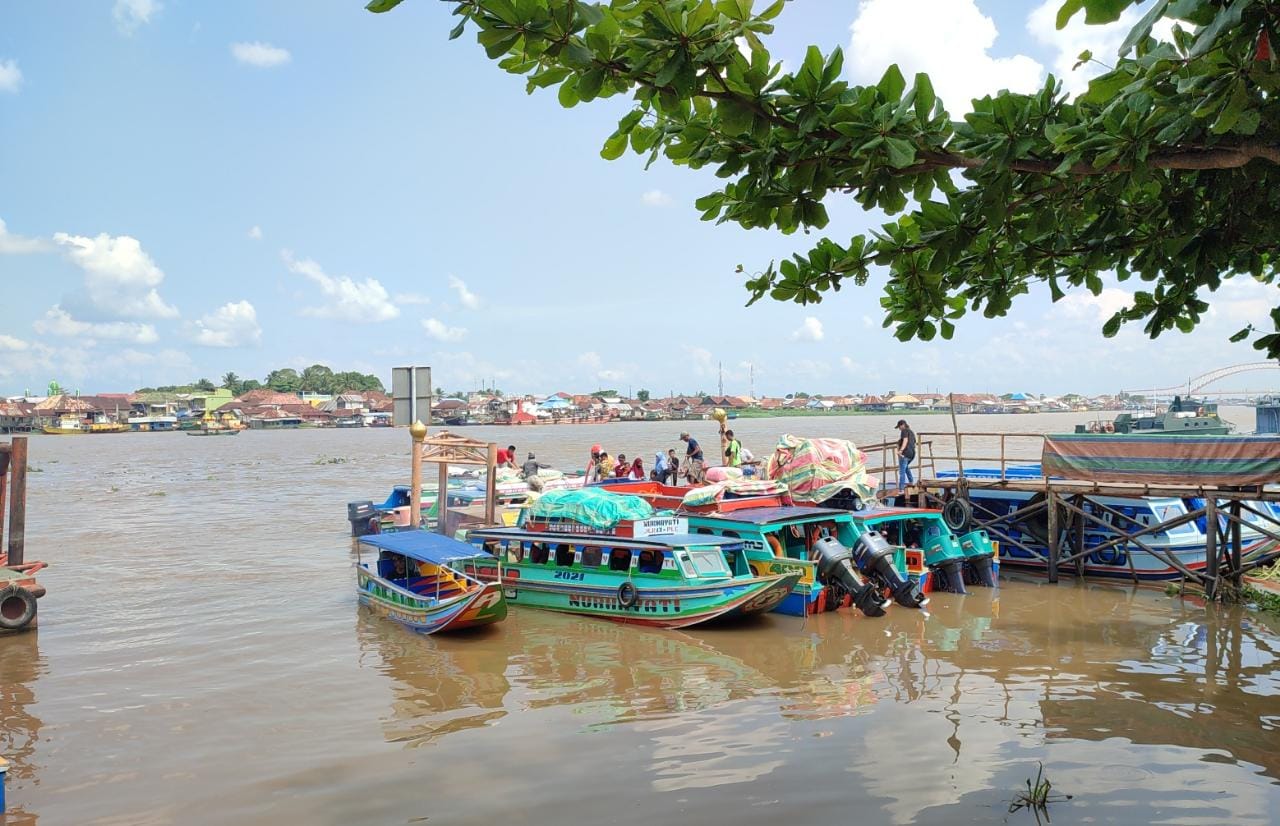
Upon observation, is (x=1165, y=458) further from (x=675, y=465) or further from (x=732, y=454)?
(x=675, y=465)

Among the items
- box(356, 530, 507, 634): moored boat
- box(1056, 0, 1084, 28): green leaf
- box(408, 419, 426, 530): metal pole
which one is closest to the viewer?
box(1056, 0, 1084, 28): green leaf

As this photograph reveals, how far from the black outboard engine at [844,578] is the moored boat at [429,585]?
563 cm

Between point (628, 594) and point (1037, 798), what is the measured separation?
821cm

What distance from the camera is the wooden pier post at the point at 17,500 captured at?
1545 centimetres

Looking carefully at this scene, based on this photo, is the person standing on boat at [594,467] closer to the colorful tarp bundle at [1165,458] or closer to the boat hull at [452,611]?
the boat hull at [452,611]

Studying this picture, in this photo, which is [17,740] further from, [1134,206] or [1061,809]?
[1134,206]

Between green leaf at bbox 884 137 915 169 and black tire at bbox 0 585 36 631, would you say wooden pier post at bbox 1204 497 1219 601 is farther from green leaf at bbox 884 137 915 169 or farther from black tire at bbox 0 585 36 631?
black tire at bbox 0 585 36 631

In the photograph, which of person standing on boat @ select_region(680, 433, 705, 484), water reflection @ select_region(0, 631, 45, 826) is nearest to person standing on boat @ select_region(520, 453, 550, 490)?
person standing on boat @ select_region(680, 433, 705, 484)

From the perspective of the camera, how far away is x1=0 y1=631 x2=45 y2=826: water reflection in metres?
8.96

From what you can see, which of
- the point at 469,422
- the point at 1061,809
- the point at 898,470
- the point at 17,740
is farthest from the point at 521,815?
the point at 469,422

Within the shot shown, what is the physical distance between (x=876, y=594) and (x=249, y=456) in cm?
6724

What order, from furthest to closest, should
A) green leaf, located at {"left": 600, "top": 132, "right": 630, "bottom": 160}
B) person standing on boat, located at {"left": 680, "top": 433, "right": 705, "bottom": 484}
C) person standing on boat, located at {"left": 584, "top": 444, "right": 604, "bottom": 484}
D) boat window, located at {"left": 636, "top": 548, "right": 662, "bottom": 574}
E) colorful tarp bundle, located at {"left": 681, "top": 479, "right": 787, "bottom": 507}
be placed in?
person standing on boat, located at {"left": 584, "top": 444, "right": 604, "bottom": 484}
person standing on boat, located at {"left": 680, "top": 433, "right": 705, "bottom": 484}
colorful tarp bundle, located at {"left": 681, "top": 479, "right": 787, "bottom": 507}
boat window, located at {"left": 636, "top": 548, "right": 662, "bottom": 574}
green leaf, located at {"left": 600, "top": 132, "right": 630, "bottom": 160}

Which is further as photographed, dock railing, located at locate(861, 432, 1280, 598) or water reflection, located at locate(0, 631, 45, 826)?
dock railing, located at locate(861, 432, 1280, 598)

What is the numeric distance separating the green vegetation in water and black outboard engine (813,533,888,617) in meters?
7.37
